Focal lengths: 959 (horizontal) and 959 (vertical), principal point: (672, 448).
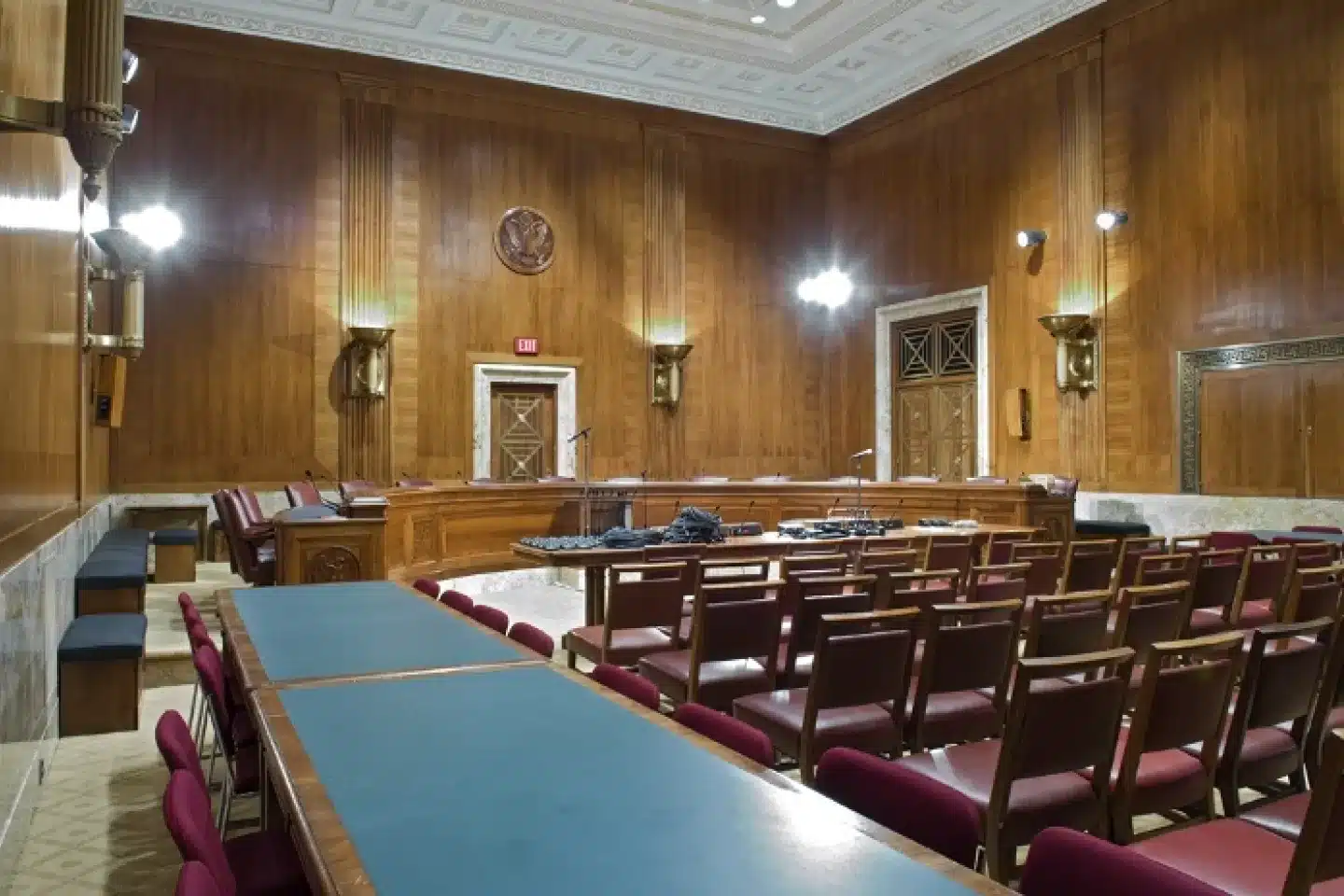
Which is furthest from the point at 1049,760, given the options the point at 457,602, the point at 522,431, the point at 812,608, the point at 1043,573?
the point at 522,431

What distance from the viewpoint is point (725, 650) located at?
3756 mm

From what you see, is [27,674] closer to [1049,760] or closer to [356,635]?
[356,635]

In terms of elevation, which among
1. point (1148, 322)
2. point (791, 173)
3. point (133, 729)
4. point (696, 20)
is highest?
point (696, 20)

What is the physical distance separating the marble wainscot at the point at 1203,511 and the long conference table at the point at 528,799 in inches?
315

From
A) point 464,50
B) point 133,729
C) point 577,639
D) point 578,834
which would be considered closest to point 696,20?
point 464,50

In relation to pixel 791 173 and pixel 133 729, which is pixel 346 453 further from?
pixel 791 173

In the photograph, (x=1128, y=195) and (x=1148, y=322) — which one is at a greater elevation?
(x=1128, y=195)

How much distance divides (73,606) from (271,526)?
1.51 metres

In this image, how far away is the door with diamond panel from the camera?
11922 mm

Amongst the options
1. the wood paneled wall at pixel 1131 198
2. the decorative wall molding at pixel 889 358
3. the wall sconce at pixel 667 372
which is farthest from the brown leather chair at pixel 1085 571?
the wall sconce at pixel 667 372

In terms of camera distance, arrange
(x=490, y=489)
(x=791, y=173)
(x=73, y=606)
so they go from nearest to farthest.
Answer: (x=73, y=606) < (x=490, y=489) < (x=791, y=173)

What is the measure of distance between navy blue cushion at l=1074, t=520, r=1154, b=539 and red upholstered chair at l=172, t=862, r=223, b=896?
Result: 8.99 m

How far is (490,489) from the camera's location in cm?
944

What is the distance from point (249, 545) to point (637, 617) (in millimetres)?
3759
